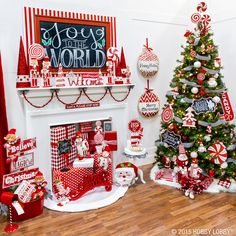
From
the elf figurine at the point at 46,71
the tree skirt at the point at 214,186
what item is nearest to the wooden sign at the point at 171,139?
the tree skirt at the point at 214,186

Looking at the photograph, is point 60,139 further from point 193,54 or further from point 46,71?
point 193,54

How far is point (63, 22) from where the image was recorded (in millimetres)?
3076

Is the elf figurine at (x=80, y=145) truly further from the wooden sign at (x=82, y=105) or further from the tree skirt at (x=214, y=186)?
the tree skirt at (x=214, y=186)

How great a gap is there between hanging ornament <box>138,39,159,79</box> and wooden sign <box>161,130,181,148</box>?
0.93 m

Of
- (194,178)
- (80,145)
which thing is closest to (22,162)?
(80,145)

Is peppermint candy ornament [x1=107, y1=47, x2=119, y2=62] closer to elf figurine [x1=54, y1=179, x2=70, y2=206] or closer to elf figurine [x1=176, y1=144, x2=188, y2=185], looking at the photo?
elf figurine [x1=176, y1=144, x2=188, y2=185]

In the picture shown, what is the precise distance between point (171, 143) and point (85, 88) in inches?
50.7

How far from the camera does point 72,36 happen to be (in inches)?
124

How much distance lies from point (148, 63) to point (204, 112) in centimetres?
111

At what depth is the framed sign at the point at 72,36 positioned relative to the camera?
2920 mm

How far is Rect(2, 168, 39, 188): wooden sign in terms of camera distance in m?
2.44

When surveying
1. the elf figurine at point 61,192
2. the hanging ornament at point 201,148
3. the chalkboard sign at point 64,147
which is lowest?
the elf figurine at point 61,192

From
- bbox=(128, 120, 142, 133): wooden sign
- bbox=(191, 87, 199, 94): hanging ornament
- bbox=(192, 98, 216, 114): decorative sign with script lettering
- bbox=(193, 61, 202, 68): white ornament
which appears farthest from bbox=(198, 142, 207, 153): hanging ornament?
bbox=(193, 61, 202, 68): white ornament

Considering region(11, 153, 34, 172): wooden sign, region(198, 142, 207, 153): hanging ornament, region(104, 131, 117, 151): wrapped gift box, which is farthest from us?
region(104, 131, 117, 151): wrapped gift box
